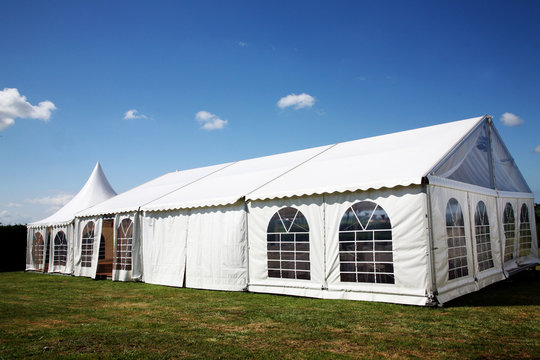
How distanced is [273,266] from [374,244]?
2.17m

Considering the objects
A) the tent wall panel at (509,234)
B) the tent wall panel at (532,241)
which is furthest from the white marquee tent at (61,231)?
the tent wall panel at (532,241)

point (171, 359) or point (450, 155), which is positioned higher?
point (450, 155)

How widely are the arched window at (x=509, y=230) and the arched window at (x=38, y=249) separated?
16.0 metres

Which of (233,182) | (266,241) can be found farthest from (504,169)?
(233,182)

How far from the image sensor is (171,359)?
12.2ft

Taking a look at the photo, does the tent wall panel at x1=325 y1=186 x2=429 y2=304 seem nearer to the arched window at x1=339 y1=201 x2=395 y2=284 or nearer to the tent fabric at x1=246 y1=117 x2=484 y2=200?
the arched window at x1=339 y1=201 x2=395 y2=284

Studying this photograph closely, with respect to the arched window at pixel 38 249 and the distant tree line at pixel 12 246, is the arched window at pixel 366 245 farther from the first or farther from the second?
the distant tree line at pixel 12 246

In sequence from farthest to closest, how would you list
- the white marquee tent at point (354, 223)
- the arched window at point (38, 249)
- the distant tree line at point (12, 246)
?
the distant tree line at point (12, 246)
the arched window at point (38, 249)
the white marquee tent at point (354, 223)

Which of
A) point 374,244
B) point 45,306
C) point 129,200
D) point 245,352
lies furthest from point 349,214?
point 129,200

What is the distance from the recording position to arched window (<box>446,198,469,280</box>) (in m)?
6.60

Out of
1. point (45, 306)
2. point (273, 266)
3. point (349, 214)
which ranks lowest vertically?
point (45, 306)

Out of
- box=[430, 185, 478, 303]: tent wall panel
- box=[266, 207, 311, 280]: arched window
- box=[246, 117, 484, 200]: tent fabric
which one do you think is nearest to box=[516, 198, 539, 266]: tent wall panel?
box=[430, 185, 478, 303]: tent wall panel

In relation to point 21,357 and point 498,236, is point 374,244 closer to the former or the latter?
point 498,236

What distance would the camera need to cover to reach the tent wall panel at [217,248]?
825 centimetres
